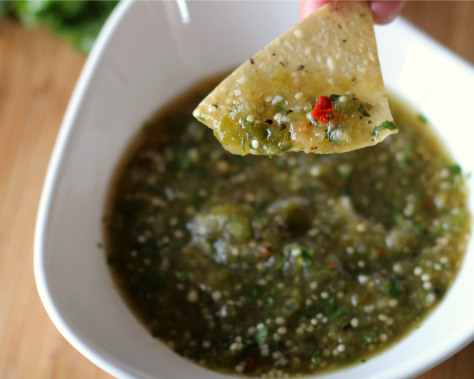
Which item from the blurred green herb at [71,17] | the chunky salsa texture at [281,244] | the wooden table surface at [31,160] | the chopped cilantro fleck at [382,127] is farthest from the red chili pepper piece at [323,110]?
the blurred green herb at [71,17]

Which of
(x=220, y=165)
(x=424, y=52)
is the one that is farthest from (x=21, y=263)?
(x=424, y=52)

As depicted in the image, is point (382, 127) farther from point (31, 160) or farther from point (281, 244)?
point (31, 160)

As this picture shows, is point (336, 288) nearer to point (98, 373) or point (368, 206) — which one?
point (368, 206)

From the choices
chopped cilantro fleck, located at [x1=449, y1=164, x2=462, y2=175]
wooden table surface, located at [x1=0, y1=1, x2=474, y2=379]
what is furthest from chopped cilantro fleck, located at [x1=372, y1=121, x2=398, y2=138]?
wooden table surface, located at [x1=0, y1=1, x2=474, y2=379]

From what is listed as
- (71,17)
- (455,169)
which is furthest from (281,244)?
(71,17)

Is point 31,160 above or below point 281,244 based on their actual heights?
above

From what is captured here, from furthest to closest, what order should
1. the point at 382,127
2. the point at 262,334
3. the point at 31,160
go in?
1. the point at 31,160
2. the point at 262,334
3. the point at 382,127
